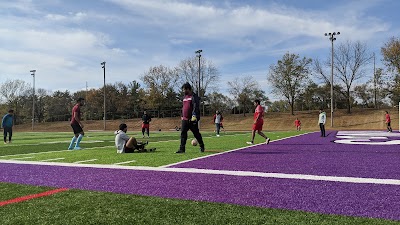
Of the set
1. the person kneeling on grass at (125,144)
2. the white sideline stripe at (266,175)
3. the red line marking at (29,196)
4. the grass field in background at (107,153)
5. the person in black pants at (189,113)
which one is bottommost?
the grass field in background at (107,153)

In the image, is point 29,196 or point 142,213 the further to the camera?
point 29,196

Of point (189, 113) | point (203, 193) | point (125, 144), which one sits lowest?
point (203, 193)

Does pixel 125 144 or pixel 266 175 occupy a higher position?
pixel 125 144

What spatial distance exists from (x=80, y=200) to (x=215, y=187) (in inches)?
70.3

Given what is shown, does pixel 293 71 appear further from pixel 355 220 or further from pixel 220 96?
pixel 355 220

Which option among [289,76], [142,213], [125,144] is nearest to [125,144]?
[125,144]

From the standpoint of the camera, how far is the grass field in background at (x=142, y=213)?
3.10 m

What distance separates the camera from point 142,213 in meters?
3.41

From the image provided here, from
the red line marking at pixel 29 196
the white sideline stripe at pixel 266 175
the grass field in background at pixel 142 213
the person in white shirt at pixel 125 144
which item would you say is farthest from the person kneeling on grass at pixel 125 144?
the grass field in background at pixel 142 213

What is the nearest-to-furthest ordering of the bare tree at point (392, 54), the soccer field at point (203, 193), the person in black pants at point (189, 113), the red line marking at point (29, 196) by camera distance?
the soccer field at point (203, 193)
the red line marking at point (29, 196)
the person in black pants at point (189, 113)
the bare tree at point (392, 54)

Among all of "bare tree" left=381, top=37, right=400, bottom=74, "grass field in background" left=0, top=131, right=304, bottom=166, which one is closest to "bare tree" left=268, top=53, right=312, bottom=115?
"bare tree" left=381, top=37, right=400, bottom=74

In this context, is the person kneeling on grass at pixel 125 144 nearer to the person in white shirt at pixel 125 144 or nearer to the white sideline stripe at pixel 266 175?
the person in white shirt at pixel 125 144

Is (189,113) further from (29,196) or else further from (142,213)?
(142,213)

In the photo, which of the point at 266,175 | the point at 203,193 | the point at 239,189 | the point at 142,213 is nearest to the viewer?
the point at 142,213
